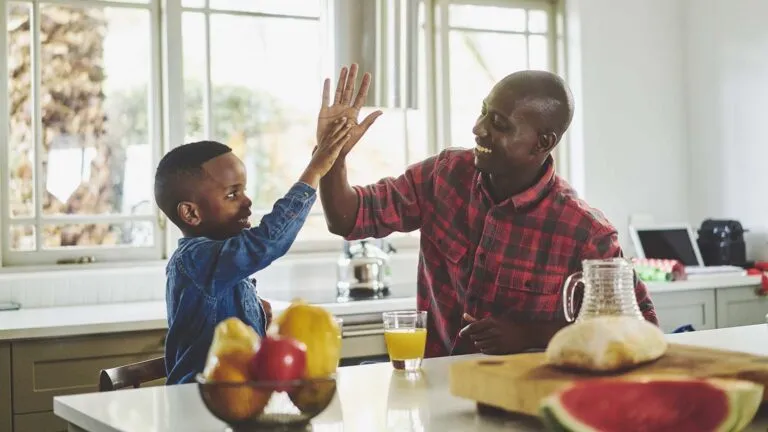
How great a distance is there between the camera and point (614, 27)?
14.7 ft

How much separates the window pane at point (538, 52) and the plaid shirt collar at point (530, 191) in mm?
2533

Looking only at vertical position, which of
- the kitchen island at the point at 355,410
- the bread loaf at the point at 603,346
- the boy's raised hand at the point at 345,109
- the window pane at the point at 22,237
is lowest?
the kitchen island at the point at 355,410

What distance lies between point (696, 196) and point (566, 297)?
130 inches

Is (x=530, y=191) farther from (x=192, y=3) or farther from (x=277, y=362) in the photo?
(x=192, y=3)

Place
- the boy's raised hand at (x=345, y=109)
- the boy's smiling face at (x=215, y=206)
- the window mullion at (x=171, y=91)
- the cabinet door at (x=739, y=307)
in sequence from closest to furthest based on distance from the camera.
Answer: the boy's raised hand at (x=345, y=109) < the boy's smiling face at (x=215, y=206) < the window mullion at (x=171, y=91) < the cabinet door at (x=739, y=307)

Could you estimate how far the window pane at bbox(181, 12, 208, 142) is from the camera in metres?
3.75

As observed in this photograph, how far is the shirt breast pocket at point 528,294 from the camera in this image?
1.93m

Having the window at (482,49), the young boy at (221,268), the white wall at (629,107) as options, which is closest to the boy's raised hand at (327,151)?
the young boy at (221,268)

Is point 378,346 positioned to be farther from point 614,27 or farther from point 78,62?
point 614,27

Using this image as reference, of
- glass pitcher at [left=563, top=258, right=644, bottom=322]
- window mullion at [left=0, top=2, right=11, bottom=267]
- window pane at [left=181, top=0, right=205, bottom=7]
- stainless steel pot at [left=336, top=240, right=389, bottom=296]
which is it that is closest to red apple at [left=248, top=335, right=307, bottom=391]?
glass pitcher at [left=563, top=258, right=644, bottom=322]

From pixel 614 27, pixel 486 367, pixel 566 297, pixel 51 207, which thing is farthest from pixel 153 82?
pixel 486 367

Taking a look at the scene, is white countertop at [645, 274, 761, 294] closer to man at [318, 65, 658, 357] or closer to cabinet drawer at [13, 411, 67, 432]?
man at [318, 65, 658, 357]

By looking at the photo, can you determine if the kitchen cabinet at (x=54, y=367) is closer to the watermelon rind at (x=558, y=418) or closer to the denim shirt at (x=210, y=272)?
the denim shirt at (x=210, y=272)

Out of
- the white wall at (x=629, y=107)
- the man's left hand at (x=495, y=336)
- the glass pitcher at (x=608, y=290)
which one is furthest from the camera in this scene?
the white wall at (x=629, y=107)
